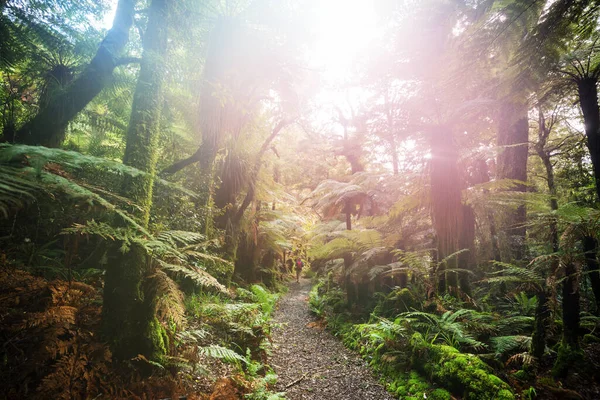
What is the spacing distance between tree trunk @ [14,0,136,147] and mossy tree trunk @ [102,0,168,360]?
1107mm

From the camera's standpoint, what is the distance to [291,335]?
697 cm

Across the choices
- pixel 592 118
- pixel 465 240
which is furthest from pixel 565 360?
pixel 592 118

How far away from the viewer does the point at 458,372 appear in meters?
3.47

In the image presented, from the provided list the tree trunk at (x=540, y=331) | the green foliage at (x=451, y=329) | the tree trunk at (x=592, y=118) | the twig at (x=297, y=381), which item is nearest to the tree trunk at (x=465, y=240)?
the green foliage at (x=451, y=329)

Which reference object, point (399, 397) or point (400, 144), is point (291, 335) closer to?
point (399, 397)

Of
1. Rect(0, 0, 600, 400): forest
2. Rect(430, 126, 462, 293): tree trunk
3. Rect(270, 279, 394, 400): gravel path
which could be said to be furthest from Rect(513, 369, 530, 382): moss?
Rect(430, 126, 462, 293): tree trunk

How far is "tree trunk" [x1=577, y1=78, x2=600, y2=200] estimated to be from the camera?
2949mm

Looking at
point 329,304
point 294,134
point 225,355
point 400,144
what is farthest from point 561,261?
point 294,134

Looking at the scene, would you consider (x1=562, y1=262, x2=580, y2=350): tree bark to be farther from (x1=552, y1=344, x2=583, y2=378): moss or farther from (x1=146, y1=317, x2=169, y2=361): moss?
(x1=146, y1=317, x2=169, y2=361): moss

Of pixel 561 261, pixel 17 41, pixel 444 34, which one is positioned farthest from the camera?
pixel 444 34

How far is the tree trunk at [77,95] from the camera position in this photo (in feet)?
12.1

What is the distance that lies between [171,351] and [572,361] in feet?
16.1

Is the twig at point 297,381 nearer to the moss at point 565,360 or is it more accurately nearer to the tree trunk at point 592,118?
the moss at point 565,360

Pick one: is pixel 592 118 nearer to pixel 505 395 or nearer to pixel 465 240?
pixel 465 240
